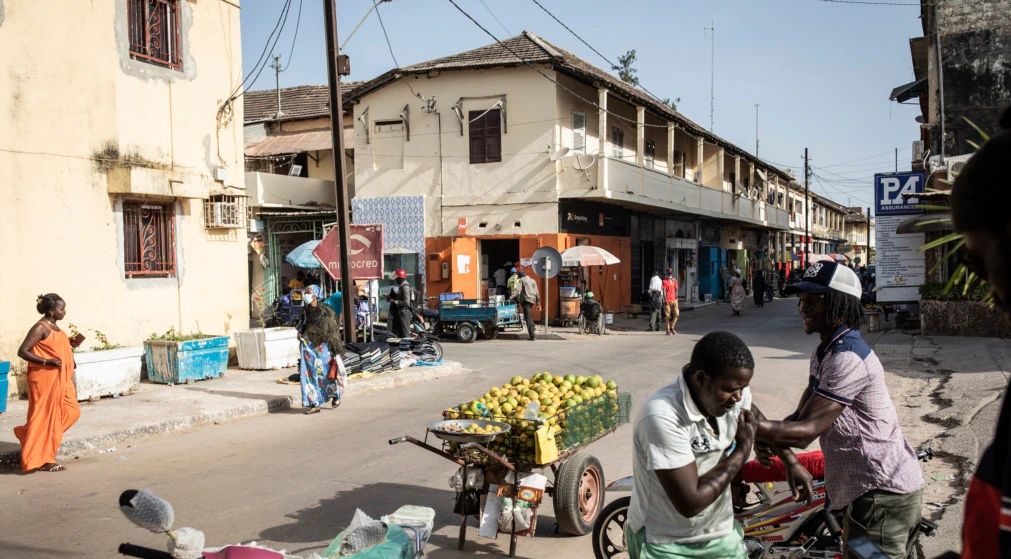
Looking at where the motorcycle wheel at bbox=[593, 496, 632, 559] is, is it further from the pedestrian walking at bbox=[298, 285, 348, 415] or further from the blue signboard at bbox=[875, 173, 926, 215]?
the blue signboard at bbox=[875, 173, 926, 215]

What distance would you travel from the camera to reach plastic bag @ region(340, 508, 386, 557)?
3.50m

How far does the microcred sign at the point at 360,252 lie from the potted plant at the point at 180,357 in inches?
95.7

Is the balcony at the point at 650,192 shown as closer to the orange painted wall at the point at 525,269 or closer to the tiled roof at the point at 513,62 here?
the orange painted wall at the point at 525,269

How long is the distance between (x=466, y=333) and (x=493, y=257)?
19.6ft

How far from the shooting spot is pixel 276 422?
1073 centimetres

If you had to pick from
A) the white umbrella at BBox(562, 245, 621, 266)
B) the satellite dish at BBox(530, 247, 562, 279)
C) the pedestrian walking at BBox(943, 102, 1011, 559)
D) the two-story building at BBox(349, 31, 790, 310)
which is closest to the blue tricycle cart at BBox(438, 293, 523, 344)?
the satellite dish at BBox(530, 247, 562, 279)

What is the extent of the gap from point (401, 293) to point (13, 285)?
8.88m

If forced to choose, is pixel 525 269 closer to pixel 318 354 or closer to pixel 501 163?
pixel 501 163

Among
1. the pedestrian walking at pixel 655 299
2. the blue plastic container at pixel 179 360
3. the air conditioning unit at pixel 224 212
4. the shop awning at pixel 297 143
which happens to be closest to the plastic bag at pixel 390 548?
the blue plastic container at pixel 179 360

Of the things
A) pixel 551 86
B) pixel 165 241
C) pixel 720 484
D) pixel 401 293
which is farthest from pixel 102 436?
pixel 551 86

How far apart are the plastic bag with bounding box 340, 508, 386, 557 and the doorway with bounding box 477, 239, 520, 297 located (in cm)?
2305

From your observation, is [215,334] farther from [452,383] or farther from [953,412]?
[953,412]

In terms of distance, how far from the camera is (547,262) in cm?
2162

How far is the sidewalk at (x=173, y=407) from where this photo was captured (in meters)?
9.11
